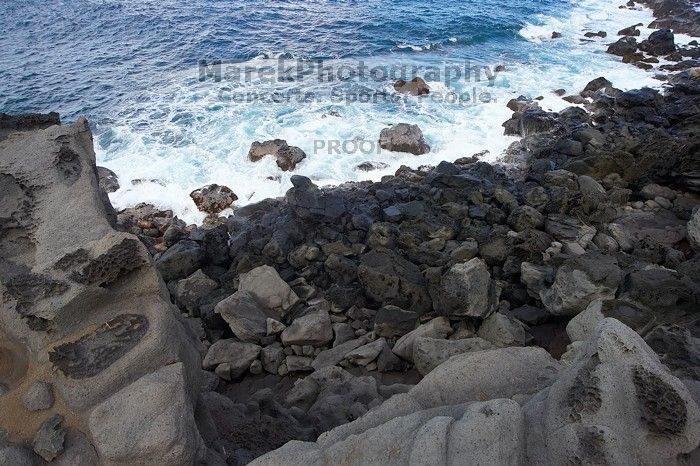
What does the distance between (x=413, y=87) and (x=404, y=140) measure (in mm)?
5337

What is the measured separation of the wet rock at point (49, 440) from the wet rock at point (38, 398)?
0.22 m

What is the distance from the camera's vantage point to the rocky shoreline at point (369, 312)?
401cm

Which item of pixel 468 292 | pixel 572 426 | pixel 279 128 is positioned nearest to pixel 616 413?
pixel 572 426

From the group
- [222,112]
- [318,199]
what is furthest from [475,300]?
[222,112]

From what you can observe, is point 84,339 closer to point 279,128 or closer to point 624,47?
point 279,128

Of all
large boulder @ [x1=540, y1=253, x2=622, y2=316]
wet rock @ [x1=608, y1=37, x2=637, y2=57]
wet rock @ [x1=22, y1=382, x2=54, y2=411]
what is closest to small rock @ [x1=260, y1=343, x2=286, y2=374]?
wet rock @ [x1=22, y1=382, x2=54, y2=411]

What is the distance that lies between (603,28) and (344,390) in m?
29.5

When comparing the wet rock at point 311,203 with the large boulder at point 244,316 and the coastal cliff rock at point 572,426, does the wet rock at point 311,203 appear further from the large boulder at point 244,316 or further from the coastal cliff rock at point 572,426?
the coastal cliff rock at point 572,426

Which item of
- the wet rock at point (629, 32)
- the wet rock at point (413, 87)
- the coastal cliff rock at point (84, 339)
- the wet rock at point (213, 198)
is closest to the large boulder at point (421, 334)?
the coastal cliff rock at point (84, 339)

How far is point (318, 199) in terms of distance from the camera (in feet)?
38.7

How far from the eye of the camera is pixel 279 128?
56.9ft

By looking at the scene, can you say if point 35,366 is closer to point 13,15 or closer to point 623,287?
point 623,287

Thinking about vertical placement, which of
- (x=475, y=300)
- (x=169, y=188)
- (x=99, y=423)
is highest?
(x=99, y=423)

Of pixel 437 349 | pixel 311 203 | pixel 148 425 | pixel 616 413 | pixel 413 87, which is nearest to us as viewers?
pixel 616 413
